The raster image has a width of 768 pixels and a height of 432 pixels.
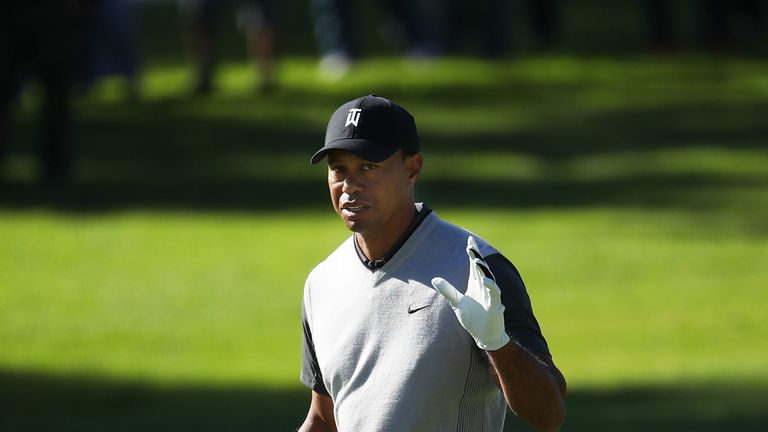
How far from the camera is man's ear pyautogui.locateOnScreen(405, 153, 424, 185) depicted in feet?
15.1

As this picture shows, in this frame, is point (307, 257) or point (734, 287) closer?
point (734, 287)

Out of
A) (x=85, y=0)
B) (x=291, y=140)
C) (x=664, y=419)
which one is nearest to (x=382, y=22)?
(x=291, y=140)

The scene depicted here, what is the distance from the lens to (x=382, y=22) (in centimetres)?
2800

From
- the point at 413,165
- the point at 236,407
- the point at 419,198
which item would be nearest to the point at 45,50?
the point at 419,198

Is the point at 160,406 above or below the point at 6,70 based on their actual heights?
below

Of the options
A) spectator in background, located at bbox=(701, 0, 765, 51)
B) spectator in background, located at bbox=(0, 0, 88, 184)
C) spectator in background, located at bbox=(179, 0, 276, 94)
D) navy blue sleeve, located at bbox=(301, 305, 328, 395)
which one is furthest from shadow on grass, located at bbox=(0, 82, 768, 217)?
navy blue sleeve, located at bbox=(301, 305, 328, 395)

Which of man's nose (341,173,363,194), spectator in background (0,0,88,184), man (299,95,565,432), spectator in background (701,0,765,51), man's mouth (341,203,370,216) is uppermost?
man's nose (341,173,363,194)

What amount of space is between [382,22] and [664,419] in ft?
56.7

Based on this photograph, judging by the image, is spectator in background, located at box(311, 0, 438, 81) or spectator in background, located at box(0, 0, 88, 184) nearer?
spectator in background, located at box(0, 0, 88, 184)

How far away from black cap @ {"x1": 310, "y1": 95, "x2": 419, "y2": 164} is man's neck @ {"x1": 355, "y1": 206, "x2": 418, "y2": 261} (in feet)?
0.55

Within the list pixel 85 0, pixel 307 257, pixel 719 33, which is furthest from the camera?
pixel 719 33

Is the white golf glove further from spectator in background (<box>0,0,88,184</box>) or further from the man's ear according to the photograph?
spectator in background (<box>0,0,88,184</box>)

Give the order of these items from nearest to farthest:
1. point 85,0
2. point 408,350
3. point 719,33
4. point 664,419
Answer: point 408,350 < point 664,419 < point 85,0 < point 719,33

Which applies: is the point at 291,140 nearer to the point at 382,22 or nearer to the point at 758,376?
the point at 382,22
